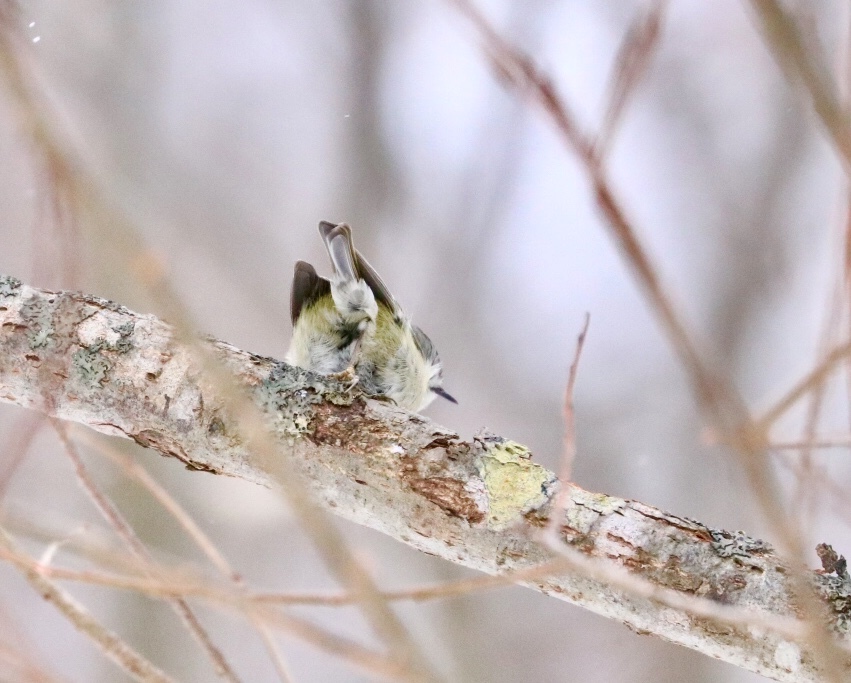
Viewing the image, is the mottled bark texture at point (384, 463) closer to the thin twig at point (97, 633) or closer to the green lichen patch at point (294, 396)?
the green lichen patch at point (294, 396)

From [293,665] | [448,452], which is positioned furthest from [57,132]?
[293,665]

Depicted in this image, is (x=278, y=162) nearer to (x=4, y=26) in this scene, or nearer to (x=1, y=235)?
(x=1, y=235)

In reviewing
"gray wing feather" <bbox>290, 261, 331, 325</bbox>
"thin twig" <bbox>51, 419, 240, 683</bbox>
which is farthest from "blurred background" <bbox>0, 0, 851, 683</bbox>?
"thin twig" <bbox>51, 419, 240, 683</bbox>

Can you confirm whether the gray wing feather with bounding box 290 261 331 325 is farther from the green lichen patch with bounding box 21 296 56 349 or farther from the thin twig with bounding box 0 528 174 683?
the thin twig with bounding box 0 528 174 683

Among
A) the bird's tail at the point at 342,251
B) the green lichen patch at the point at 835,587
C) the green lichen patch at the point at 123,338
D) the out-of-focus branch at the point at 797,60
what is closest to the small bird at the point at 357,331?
the bird's tail at the point at 342,251

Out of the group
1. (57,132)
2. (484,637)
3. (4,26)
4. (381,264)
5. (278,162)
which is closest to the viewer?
(57,132)

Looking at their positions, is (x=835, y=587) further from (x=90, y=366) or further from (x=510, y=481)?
(x=90, y=366)
